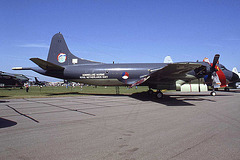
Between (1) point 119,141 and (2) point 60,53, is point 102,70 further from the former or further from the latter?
(1) point 119,141

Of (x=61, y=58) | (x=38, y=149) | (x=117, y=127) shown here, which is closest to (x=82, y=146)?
(x=38, y=149)

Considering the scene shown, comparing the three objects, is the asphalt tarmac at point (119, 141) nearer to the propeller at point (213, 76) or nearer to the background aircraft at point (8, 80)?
the propeller at point (213, 76)

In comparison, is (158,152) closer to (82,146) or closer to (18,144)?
(82,146)

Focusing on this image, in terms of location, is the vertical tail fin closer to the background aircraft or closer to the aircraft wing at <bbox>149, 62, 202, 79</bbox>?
the aircraft wing at <bbox>149, 62, 202, 79</bbox>

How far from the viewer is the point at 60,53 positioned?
22359 millimetres

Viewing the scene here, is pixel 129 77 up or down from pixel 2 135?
up

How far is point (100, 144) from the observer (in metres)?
4.46

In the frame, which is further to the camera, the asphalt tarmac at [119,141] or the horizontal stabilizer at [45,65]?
the horizontal stabilizer at [45,65]

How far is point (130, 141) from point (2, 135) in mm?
3781

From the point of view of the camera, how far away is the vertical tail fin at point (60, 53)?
73.5ft

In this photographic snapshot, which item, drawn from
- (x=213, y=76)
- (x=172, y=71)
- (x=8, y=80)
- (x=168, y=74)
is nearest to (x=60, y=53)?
(x=168, y=74)

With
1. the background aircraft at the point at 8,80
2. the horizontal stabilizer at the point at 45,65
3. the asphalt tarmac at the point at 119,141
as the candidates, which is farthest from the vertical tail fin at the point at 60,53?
the background aircraft at the point at 8,80

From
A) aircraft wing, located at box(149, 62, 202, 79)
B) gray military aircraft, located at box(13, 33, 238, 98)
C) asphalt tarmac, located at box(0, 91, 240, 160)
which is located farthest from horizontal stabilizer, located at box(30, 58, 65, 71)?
asphalt tarmac, located at box(0, 91, 240, 160)

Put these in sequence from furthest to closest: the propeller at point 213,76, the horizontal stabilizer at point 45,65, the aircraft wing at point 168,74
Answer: the propeller at point 213,76, the horizontal stabilizer at point 45,65, the aircraft wing at point 168,74
